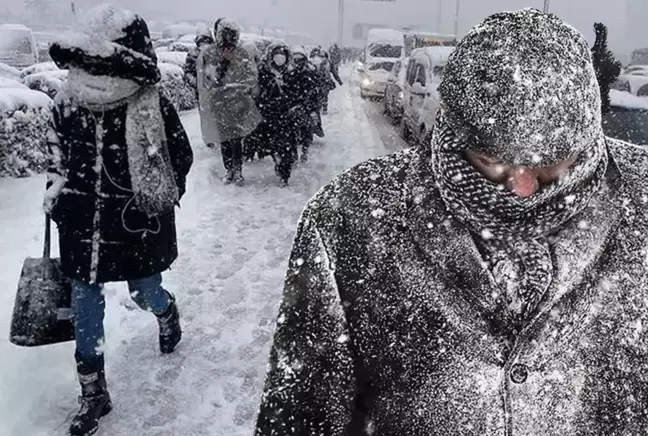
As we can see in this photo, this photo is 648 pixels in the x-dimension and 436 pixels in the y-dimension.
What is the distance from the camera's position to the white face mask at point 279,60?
8.73 metres

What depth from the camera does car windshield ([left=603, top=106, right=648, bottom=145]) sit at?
7738mm

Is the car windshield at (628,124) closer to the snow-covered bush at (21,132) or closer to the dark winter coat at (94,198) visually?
the dark winter coat at (94,198)

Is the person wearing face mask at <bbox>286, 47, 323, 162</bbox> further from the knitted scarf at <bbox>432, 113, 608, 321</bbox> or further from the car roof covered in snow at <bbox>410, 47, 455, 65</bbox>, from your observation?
the knitted scarf at <bbox>432, 113, 608, 321</bbox>

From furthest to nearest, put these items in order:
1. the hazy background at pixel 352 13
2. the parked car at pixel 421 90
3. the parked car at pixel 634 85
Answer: the hazy background at pixel 352 13 < the parked car at pixel 634 85 < the parked car at pixel 421 90

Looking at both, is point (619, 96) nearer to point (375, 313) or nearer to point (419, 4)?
point (375, 313)

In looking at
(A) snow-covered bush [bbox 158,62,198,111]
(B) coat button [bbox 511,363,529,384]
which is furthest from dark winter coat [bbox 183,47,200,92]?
(B) coat button [bbox 511,363,529,384]

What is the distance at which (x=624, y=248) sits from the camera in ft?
4.64

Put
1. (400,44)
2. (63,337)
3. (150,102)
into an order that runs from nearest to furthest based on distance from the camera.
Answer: (150,102) → (63,337) → (400,44)

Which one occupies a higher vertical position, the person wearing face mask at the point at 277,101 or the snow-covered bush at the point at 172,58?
the person wearing face mask at the point at 277,101

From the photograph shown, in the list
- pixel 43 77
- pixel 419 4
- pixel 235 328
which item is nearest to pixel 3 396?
pixel 235 328

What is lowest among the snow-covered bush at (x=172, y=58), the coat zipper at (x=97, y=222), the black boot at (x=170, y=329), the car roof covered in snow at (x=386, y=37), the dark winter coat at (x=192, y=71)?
the car roof covered in snow at (x=386, y=37)

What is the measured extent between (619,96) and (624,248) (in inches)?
307

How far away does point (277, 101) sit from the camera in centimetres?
874

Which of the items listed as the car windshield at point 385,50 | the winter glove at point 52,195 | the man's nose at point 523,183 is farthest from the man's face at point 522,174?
the car windshield at point 385,50
